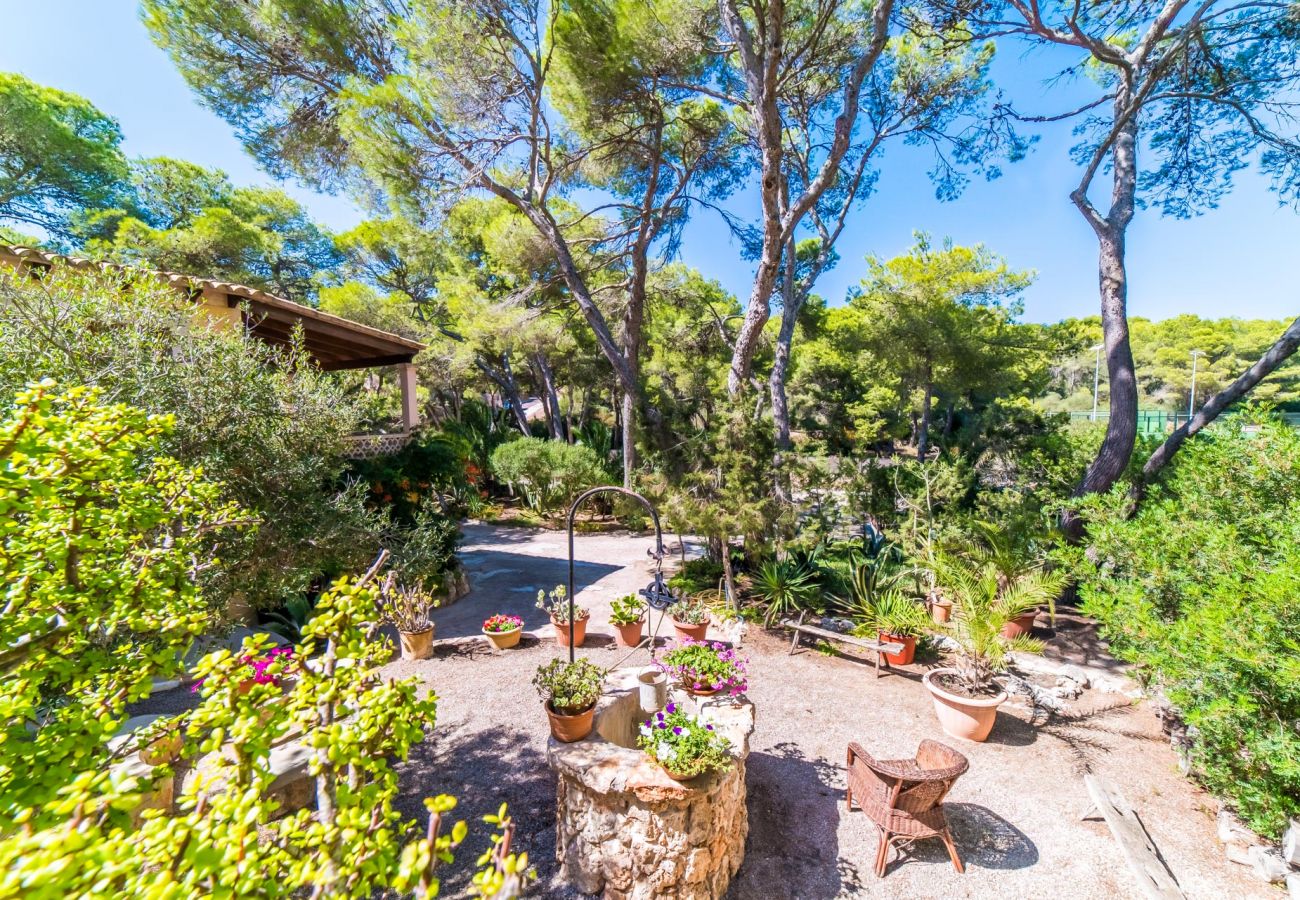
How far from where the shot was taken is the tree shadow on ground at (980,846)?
3205mm

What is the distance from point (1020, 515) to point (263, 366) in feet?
29.3

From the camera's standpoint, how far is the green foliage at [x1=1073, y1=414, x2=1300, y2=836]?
112 inches

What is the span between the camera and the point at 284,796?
10.9 feet

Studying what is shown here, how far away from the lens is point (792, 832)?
347 centimetres

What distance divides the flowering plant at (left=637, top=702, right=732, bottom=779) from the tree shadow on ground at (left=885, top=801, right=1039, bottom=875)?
159 cm

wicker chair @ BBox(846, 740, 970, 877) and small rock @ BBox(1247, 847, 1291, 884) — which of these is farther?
wicker chair @ BBox(846, 740, 970, 877)

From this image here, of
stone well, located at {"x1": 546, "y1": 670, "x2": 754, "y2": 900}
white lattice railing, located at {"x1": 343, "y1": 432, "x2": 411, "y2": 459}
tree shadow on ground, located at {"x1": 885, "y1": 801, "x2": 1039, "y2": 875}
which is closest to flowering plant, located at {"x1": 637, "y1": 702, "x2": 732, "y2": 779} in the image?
stone well, located at {"x1": 546, "y1": 670, "x2": 754, "y2": 900}

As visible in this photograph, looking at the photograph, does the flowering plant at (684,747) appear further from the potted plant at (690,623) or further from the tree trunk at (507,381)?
the tree trunk at (507,381)

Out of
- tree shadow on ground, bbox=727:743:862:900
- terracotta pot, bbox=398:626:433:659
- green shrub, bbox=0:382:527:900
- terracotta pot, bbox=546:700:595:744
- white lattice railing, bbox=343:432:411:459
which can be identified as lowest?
tree shadow on ground, bbox=727:743:862:900

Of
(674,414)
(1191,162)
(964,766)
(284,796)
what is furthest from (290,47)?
(1191,162)

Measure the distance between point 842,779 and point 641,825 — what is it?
6.91ft

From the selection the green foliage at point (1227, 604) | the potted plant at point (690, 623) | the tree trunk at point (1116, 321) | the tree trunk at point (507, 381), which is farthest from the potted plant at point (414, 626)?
the tree trunk at point (507, 381)

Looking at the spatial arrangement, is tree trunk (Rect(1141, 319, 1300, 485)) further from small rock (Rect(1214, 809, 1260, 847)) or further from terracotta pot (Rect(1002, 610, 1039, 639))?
small rock (Rect(1214, 809, 1260, 847))

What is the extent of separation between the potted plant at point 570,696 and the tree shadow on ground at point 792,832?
136 cm
